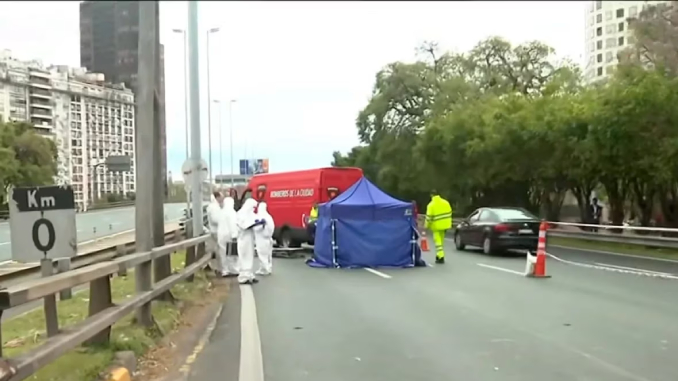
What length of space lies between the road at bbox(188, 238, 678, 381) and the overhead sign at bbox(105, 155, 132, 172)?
2.43 meters

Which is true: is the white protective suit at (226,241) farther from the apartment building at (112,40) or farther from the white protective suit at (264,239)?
the apartment building at (112,40)

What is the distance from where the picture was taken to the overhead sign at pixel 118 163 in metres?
10.6

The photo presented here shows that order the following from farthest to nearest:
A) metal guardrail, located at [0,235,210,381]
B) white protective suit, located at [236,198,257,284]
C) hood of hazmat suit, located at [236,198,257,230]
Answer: hood of hazmat suit, located at [236,198,257,230] < white protective suit, located at [236,198,257,284] < metal guardrail, located at [0,235,210,381]

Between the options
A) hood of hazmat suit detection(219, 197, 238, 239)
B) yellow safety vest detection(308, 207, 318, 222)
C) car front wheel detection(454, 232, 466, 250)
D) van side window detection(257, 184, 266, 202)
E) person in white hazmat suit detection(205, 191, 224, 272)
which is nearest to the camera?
hood of hazmat suit detection(219, 197, 238, 239)

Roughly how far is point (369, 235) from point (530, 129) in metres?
14.5

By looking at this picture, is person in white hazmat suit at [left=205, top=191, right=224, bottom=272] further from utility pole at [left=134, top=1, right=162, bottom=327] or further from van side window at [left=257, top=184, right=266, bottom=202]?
van side window at [left=257, top=184, right=266, bottom=202]

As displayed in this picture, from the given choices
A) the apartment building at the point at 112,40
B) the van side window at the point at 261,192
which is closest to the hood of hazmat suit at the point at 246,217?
the apartment building at the point at 112,40

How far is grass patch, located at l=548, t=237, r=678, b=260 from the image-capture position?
21266 millimetres

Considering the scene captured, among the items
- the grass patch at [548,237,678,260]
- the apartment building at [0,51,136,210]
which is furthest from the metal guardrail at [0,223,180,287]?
the grass patch at [548,237,678,260]

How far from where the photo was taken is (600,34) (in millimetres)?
134375

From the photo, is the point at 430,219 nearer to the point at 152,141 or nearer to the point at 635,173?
the point at 635,173

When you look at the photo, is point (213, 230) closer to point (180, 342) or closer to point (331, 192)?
point (331, 192)

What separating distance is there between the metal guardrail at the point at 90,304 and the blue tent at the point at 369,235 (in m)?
9.57

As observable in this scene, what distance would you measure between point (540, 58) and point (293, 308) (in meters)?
43.4
